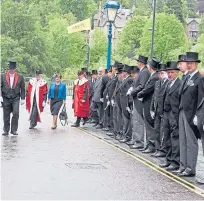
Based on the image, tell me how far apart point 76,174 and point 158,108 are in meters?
3.49

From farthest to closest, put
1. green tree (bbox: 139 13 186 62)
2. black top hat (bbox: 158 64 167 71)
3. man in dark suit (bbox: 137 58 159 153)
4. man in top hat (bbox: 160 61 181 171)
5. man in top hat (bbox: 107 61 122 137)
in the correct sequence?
green tree (bbox: 139 13 186 62) → man in top hat (bbox: 107 61 122 137) → man in dark suit (bbox: 137 58 159 153) → black top hat (bbox: 158 64 167 71) → man in top hat (bbox: 160 61 181 171)

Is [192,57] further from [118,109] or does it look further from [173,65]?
[118,109]

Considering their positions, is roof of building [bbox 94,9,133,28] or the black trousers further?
roof of building [bbox 94,9,133,28]

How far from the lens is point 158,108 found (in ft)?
47.3

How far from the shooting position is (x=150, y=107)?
50.3 feet

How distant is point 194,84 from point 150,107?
3.37m

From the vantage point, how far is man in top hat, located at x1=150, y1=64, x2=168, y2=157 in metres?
14.2

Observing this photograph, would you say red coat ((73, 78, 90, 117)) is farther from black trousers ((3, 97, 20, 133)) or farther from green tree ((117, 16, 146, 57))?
green tree ((117, 16, 146, 57))

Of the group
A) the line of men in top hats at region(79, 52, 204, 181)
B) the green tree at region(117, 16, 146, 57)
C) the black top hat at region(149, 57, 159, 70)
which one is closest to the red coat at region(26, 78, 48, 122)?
the line of men in top hats at region(79, 52, 204, 181)

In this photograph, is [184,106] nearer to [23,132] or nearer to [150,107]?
[150,107]

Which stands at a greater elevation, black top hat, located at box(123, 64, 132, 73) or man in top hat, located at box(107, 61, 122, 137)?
black top hat, located at box(123, 64, 132, 73)

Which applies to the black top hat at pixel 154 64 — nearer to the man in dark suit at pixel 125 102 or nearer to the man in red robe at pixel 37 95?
the man in dark suit at pixel 125 102

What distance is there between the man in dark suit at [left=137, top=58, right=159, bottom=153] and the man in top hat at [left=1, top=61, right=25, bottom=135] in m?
3.99

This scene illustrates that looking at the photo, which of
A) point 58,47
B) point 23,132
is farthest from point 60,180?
point 58,47
